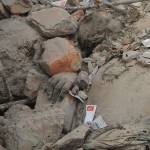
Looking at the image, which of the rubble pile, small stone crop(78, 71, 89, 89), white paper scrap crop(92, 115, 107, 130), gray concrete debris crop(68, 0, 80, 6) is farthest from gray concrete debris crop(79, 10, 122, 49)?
white paper scrap crop(92, 115, 107, 130)

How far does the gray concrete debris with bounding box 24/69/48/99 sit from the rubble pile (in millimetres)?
11

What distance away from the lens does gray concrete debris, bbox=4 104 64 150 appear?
11.2 feet

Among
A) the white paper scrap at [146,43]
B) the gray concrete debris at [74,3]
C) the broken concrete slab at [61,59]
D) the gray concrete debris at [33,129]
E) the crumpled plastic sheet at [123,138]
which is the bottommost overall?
the gray concrete debris at [33,129]

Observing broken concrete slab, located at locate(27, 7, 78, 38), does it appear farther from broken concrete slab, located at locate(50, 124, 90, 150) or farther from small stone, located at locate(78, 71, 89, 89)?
broken concrete slab, located at locate(50, 124, 90, 150)

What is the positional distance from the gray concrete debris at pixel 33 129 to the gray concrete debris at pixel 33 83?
1.79 ft

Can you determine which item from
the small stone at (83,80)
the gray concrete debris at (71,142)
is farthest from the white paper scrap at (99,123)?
the small stone at (83,80)

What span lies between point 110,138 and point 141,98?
0.60 metres

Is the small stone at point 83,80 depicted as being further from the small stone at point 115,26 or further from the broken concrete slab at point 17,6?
the broken concrete slab at point 17,6

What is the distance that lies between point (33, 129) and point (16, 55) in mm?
1266

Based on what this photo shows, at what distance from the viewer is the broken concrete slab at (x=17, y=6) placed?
498 centimetres

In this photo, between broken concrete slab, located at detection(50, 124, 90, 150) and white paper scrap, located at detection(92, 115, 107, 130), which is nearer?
broken concrete slab, located at detection(50, 124, 90, 150)

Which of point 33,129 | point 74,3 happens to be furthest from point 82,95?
point 74,3

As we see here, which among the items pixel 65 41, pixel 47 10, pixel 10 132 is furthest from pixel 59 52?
pixel 10 132

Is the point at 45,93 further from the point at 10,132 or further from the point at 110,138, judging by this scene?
the point at 110,138
